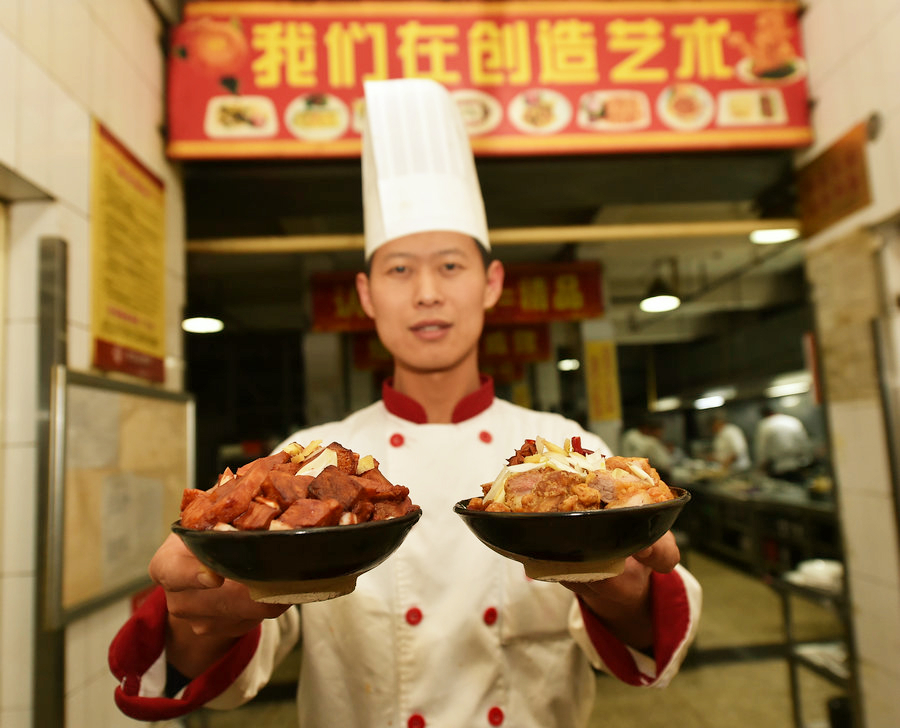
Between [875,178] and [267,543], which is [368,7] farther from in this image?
[267,543]

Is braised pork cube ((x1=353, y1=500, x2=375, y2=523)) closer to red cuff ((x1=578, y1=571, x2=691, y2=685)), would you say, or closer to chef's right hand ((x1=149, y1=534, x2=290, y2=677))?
chef's right hand ((x1=149, y1=534, x2=290, y2=677))

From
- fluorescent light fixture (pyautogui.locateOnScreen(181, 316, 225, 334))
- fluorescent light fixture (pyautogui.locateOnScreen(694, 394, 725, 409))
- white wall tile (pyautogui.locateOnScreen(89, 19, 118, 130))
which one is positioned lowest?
fluorescent light fixture (pyautogui.locateOnScreen(694, 394, 725, 409))

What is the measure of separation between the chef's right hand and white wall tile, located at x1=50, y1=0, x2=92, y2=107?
1619 millimetres

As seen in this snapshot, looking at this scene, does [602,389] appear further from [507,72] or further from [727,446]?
[727,446]

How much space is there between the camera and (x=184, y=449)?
2373 mm

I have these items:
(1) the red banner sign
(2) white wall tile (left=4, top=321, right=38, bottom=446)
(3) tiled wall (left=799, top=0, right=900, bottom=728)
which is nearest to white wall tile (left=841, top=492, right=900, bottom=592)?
(3) tiled wall (left=799, top=0, right=900, bottom=728)

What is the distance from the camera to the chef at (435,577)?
4.12 feet

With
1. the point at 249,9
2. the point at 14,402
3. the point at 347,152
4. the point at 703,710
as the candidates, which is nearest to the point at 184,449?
the point at 14,402

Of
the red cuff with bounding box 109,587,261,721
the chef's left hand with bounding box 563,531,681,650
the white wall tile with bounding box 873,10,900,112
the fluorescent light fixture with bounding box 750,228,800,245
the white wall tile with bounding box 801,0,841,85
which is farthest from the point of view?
the fluorescent light fixture with bounding box 750,228,800,245

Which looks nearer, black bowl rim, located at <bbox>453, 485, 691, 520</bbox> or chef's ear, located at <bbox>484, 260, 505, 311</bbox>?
black bowl rim, located at <bbox>453, 485, 691, 520</bbox>

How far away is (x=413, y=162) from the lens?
143 centimetres

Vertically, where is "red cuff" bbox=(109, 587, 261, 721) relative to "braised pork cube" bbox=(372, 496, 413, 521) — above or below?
below

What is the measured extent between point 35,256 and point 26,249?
0.03 meters

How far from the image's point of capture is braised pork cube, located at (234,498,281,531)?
0.69 metres
